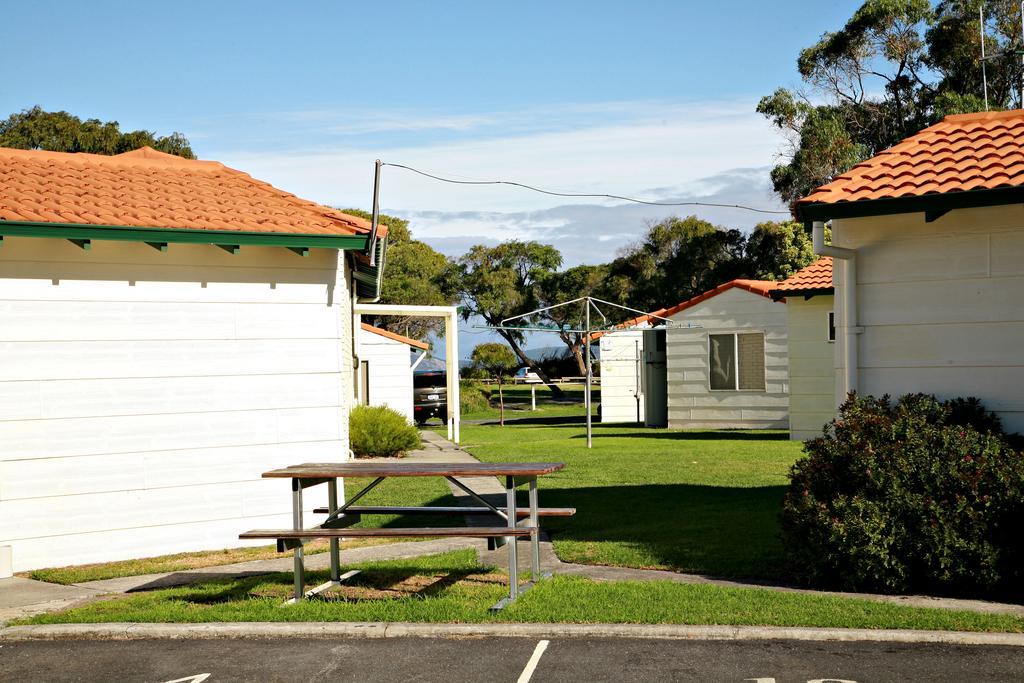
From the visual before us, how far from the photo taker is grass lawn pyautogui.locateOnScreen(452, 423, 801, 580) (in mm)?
9281

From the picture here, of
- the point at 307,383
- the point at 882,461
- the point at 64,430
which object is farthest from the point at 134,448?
the point at 882,461

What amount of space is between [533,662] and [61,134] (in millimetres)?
37883

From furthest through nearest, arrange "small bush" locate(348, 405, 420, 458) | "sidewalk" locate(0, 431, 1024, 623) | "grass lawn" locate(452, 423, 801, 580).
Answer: "small bush" locate(348, 405, 420, 458), "grass lawn" locate(452, 423, 801, 580), "sidewalk" locate(0, 431, 1024, 623)

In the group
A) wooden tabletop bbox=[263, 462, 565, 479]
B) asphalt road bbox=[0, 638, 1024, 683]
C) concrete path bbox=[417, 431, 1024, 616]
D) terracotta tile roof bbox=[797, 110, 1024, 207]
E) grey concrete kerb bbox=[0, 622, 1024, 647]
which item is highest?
terracotta tile roof bbox=[797, 110, 1024, 207]

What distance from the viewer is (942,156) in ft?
30.5

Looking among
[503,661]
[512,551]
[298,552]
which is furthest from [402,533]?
[503,661]

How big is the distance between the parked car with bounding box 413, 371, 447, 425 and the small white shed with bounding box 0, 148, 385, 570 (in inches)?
775

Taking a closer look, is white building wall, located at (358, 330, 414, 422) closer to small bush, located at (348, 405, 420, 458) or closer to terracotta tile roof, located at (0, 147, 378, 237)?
small bush, located at (348, 405, 420, 458)

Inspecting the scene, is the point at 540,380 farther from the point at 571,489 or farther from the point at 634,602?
the point at 634,602

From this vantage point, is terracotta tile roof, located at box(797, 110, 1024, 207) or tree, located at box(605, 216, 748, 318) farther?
tree, located at box(605, 216, 748, 318)

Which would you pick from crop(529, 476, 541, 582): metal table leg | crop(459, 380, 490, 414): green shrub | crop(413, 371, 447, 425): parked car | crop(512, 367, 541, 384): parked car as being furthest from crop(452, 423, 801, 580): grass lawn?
crop(512, 367, 541, 384): parked car

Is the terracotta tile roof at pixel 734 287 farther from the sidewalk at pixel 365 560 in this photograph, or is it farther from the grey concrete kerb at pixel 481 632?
the grey concrete kerb at pixel 481 632

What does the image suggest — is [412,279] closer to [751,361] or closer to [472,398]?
[472,398]

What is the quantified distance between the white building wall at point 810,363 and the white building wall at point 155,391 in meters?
11.5
